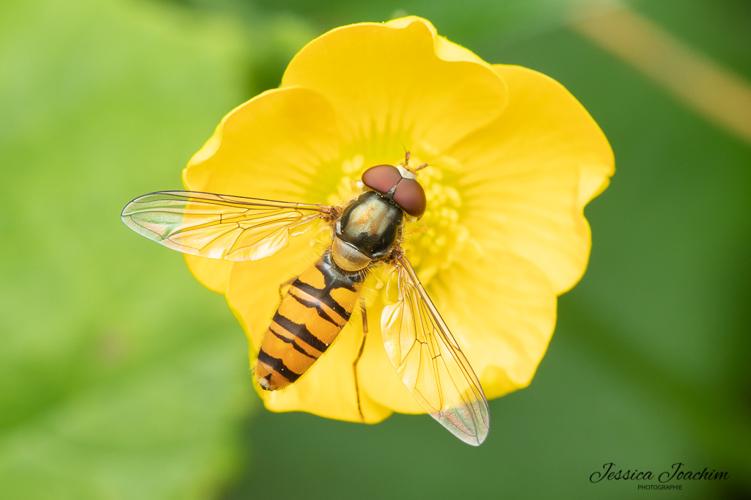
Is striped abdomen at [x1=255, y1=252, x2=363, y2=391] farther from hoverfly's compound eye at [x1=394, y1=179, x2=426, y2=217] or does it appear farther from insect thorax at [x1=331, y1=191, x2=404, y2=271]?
hoverfly's compound eye at [x1=394, y1=179, x2=426, y2=217]

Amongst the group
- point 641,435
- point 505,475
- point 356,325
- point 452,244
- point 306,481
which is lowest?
point 306,481

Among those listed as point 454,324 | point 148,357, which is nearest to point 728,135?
point 454,324

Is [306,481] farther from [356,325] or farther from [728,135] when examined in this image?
[728,135]

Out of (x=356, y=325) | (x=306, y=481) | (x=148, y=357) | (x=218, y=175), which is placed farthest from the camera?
(x=306, y=481)

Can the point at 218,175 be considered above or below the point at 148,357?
above

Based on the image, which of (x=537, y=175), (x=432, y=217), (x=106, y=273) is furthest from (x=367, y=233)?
(x=106, y=273)
